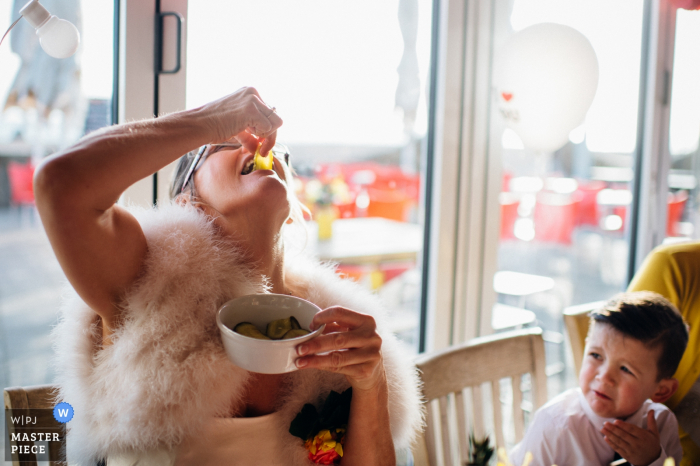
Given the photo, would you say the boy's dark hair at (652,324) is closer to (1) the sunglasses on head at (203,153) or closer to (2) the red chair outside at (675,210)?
(1) the sunglasses on head at (203,153)

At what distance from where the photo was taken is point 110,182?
0.63m

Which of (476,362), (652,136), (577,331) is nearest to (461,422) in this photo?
(476,362)

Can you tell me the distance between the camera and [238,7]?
1.43 metres

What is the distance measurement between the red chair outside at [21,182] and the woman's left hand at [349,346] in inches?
35.9

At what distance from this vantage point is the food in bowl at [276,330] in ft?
2.34

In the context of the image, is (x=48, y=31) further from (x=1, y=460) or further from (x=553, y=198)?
(x=553, y=198)

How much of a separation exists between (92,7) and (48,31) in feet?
1.54

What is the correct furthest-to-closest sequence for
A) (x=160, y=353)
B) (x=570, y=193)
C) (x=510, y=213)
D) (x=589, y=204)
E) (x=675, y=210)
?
(x=589, y=204) < (x=675, y=210) < (x=570, y=193) < (x=510, y=213) < (x=160, y=353)

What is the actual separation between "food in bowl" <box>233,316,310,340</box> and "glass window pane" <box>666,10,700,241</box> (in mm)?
2796

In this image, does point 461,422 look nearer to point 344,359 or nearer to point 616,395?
point 616,395

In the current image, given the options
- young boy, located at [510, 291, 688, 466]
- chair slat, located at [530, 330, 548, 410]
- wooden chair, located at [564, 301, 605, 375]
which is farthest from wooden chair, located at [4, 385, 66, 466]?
wooden chair, located at [564, 301, 605, 375]

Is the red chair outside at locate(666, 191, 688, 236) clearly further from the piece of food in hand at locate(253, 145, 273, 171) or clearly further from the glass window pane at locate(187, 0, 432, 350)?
the piece of food in hand at locate(253, 145, 273, 171)

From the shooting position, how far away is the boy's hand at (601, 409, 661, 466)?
3.79 feet

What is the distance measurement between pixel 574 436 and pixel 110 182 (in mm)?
1194
